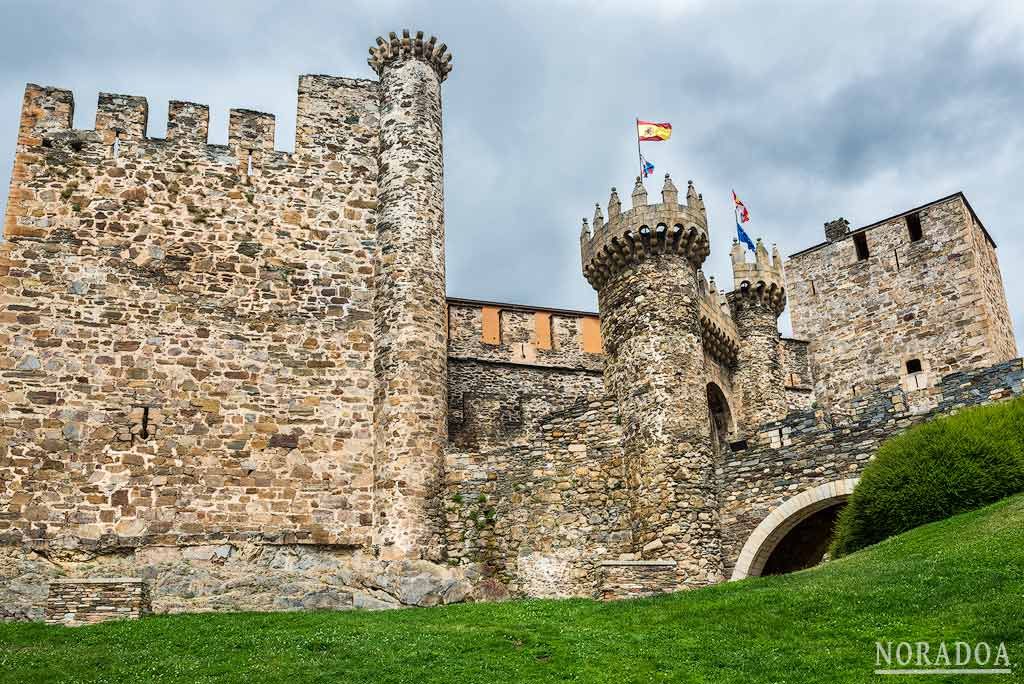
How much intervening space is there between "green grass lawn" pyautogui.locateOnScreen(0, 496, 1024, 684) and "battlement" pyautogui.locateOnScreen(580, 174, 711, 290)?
9.52 metres

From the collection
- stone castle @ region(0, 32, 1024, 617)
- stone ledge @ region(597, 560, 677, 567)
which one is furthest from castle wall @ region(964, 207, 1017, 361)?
stone ledge @ region(597, 560, 677, 567)

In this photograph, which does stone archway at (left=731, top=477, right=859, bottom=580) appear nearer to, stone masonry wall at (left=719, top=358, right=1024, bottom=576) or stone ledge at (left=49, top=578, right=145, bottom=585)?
stone masonry wall at (left=719, top=358, right=1024, bottom=576)

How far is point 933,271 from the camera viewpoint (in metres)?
32.2

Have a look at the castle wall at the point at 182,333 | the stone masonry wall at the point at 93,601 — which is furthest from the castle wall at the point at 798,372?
the stone masonry wall at the point at 93,601

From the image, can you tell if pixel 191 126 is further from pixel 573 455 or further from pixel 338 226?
pixel 573 455

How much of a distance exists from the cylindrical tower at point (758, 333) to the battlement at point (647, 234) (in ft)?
17.7

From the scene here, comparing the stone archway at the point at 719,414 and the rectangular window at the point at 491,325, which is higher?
the rectangular window at the point at 491,325

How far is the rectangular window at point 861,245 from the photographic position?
34.3 meters

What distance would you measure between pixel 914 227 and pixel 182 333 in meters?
23.1

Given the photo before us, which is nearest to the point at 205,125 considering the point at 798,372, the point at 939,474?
the point at 939,474

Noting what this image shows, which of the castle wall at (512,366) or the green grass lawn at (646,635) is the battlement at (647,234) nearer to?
the castle wall at (512,366)

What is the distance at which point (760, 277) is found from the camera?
98.2 feet

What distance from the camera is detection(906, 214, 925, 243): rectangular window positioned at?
3316cm

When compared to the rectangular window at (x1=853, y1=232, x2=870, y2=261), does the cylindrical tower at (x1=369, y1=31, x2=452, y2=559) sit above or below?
below
